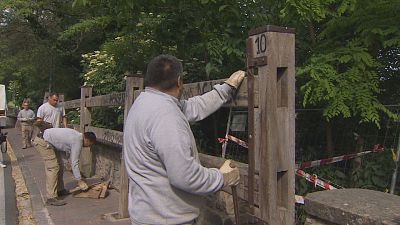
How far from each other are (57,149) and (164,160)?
5.72 m

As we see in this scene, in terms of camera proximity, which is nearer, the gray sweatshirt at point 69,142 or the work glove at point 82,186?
the gray sweatshirt at point 69,142

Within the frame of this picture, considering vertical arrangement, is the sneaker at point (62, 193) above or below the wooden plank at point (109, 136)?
below

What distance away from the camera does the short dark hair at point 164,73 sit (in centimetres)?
274

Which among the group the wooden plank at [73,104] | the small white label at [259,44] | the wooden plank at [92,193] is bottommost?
the wooden plank at [92,193]

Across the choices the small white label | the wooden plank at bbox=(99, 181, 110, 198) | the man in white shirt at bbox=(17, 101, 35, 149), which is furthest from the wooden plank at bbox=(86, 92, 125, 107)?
the man in white shirt at bbox=(17, 101, 35, 149)

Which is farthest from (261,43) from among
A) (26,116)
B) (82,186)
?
(26,116)

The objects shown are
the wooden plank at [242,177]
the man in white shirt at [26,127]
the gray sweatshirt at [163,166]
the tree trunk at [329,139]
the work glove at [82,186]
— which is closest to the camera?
the gray sweatshirt at [163,166]

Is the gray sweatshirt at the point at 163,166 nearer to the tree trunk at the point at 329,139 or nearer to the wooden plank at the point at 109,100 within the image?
the tree trunk at the point at 329,139

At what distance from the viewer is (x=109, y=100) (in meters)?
7.74

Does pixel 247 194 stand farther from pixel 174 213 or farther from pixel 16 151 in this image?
pixel 16 151

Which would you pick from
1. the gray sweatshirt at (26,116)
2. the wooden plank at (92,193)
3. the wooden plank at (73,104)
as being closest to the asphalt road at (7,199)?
the wooden plank at (92,193)

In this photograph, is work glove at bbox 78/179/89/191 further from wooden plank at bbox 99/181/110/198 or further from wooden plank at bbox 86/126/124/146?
wooden plank at bbox 86/126/124/146

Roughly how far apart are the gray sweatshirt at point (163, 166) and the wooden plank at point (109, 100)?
415 centimetres

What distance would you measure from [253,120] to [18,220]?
4.95m
